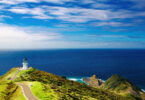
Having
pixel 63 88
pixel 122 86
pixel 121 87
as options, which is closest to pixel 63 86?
pixel 63 88

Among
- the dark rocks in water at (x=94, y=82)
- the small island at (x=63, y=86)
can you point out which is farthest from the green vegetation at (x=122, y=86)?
the dark rocks in water at (x=94, y=82)

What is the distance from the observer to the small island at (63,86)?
45.1 metres

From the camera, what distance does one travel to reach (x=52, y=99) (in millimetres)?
35062

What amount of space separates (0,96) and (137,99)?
279ft

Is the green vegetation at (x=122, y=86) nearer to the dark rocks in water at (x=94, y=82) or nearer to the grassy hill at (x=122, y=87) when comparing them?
the grassy hill at (x=122, y=87)

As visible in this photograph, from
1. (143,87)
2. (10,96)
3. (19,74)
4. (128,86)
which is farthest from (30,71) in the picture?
(143,87)

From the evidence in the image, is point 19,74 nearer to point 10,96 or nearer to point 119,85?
point 10,96

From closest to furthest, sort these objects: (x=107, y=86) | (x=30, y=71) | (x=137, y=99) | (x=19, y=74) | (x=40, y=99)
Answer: (x=40, y=99)
(x=19, y=74)
(x=30, y=71)
(x=137, y=99)
(x=107, y=86)

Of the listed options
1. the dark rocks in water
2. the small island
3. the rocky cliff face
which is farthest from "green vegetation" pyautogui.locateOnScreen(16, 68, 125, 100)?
the dark rocks in water

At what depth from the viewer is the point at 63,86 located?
6838 cm

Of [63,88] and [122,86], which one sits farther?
[122,86]

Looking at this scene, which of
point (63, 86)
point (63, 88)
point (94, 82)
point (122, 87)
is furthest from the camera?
point (94, 82)

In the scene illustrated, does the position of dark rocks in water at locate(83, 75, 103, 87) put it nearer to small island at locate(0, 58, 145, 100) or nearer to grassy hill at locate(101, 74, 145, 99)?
small island at locate(0, 58, 145, 100)

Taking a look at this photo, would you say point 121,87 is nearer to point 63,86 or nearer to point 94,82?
point 94,82
